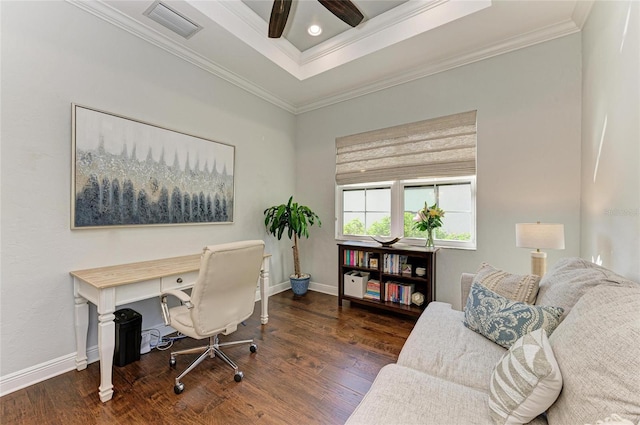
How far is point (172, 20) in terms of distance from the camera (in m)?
2.29

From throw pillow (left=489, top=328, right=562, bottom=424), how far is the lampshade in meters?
1.27

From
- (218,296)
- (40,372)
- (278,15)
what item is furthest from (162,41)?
(40,372)

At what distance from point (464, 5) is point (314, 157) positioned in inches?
94.5

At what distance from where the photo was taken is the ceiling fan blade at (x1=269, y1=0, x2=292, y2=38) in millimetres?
1906

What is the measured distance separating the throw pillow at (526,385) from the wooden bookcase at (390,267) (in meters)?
1.83

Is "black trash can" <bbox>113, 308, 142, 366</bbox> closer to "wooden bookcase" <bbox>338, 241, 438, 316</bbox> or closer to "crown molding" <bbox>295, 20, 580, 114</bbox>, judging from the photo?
"wooden bookcase" <bbox>338, 241, 438, 316</bbox>

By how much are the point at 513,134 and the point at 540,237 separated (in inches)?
46.6

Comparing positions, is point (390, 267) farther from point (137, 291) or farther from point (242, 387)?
point (137, 291)

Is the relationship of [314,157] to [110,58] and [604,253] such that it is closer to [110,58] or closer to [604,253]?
[110,58]

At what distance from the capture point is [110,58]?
218 cm

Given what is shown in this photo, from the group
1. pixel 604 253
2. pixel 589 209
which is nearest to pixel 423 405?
pixel 604 253

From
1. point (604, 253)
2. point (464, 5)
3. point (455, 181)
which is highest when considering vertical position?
point (464, 5)

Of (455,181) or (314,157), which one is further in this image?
(314,157)

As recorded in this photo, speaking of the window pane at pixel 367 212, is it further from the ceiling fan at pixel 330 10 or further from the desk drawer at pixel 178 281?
the desk drawer at pixel 178 281
